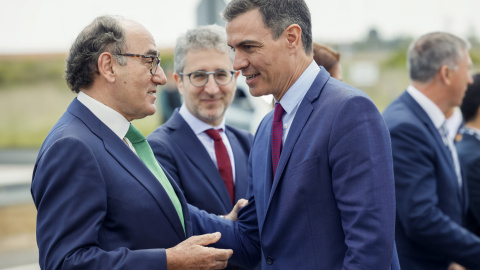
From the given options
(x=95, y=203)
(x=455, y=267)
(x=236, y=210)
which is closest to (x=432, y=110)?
(x=455, y=267)

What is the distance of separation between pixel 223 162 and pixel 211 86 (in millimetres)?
471

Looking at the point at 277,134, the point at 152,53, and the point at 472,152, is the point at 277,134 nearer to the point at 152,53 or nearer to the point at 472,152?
the point at 152,53

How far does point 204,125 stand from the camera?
3232 millimetres

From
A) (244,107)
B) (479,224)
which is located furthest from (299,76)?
(244,107)

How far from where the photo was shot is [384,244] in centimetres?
196

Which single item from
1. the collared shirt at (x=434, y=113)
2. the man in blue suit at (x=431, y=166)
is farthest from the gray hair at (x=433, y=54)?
the collared shirt at (x=434, y=113)

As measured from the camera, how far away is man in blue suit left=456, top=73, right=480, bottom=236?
3662 millimetres

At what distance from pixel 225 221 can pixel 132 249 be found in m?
0.73

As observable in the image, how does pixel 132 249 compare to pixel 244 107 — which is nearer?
pixel 132 249

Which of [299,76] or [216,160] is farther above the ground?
[299,76]

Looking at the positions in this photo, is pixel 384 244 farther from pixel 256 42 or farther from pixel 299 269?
pixel 256 42

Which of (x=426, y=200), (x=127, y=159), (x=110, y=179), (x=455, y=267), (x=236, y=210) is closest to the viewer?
(x=110, y=179)

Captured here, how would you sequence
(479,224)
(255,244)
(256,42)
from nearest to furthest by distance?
(256,42), (255,244), (479,224)

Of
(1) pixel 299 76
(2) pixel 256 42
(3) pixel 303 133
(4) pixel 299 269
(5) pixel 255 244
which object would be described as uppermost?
(2) pixel 256 42
